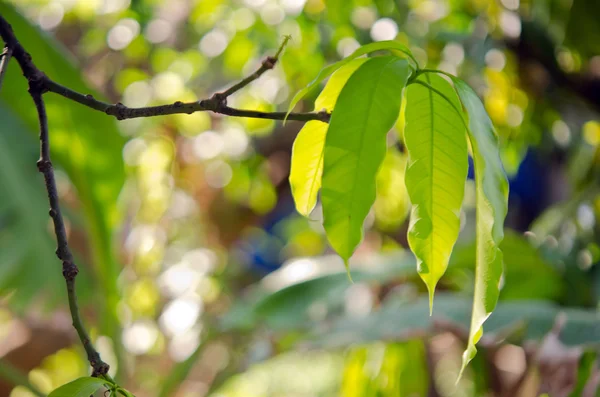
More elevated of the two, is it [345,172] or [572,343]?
[345,172]

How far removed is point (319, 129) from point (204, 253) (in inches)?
92.8

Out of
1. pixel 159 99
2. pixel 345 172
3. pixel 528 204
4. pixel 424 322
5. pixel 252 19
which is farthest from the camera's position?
A: pixel 528 204

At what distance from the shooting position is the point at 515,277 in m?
1.57

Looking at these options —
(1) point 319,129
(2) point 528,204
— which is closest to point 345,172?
(1) point 319,129

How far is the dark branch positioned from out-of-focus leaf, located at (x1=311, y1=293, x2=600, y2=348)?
31.9 inches

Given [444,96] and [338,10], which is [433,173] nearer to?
[444,96]

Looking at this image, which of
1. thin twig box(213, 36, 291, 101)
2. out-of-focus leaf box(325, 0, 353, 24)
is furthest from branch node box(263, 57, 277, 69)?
out-of-focus leaf box(325, 0, 353, 24)

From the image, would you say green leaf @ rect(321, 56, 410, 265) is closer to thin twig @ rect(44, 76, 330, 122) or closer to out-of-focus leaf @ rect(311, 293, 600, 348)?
thin twig @ rect(44, 76, 330, 122)

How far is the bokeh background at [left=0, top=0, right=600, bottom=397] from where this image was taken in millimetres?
1237

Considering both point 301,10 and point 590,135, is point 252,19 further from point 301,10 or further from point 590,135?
point 590,135

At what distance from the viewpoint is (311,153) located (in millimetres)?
494

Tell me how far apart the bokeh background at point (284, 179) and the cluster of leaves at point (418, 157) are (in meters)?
0.64

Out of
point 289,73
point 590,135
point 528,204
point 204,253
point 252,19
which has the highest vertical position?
point 252,19

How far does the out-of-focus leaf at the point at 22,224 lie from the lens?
62.3 inches
